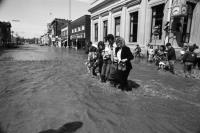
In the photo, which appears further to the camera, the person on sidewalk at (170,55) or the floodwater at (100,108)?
the person on sidewalk at (170,55)

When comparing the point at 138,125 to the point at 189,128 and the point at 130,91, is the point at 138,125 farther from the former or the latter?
the point at 130,91

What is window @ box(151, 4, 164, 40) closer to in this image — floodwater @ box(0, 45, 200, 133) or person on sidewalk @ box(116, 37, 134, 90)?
floodwater @ box(0, 45, 200, 133)

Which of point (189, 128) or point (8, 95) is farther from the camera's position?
point (8, 95)

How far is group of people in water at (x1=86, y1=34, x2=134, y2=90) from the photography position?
5.12 m

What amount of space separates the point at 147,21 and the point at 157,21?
3.41 ft

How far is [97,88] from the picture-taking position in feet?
18.7

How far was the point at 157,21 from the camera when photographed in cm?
1433

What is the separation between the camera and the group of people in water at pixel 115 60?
202 inches

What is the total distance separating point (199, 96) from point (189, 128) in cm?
252

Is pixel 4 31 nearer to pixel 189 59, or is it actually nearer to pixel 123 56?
pixel 123 56

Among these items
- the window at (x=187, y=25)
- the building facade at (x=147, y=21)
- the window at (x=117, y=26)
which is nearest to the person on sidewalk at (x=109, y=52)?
the building facade at (x=147, y=21)

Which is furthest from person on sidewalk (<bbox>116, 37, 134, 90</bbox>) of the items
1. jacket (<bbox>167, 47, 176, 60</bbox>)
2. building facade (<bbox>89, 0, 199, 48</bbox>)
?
building facade (<bbox>89, 0, 199, 48</bbox>)

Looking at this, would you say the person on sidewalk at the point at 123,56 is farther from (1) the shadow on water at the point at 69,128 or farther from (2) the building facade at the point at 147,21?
(2) the building facade at the point at 147,21

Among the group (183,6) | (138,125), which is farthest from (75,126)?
(183,6)
